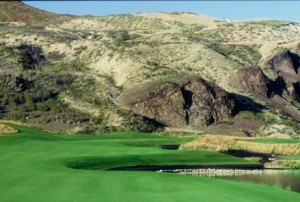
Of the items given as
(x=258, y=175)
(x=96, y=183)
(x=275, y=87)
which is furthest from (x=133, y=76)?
(x=96, y=183)

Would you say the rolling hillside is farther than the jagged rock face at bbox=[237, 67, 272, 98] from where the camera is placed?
No

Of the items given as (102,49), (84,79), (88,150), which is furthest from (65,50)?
(88,150)

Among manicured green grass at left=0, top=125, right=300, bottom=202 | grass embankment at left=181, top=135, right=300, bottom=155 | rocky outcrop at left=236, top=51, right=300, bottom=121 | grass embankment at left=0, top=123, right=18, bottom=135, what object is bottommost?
grass embankment at left=181, top=135, right=300, bottom=155

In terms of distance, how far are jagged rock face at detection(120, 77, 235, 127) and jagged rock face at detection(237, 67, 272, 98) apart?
13.3 metres

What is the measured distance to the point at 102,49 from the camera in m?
114

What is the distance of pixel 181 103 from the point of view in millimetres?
87188

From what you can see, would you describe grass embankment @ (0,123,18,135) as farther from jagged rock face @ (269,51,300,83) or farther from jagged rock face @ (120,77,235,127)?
jagged rock face @ (269,51,300,83)

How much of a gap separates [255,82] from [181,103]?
72.4 ft

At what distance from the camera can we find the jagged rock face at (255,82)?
102550 mm

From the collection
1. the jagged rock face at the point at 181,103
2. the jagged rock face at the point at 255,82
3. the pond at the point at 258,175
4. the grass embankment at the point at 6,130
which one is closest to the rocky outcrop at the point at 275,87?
the jagged rock face at the point at 255,82

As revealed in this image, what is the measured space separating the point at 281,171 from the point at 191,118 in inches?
1801

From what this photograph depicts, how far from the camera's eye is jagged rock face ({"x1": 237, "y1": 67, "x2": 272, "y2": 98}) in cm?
10255

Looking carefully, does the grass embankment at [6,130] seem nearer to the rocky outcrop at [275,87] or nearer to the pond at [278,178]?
the pond at [278,178]

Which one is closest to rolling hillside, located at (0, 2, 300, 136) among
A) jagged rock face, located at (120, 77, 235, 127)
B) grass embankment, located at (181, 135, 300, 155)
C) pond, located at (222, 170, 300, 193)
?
jagged rock face, located at (120, 77, 235, 127)
